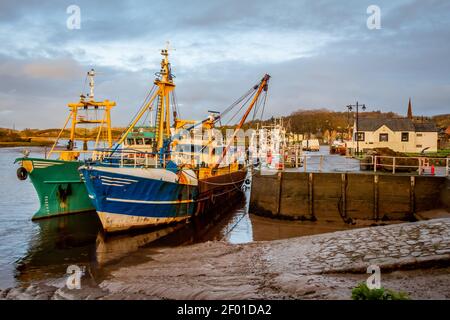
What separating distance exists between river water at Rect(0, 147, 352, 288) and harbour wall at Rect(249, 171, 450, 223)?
85 cm

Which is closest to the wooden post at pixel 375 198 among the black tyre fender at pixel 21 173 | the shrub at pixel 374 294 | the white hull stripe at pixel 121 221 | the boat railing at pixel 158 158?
the boat railing at pixel 158 158

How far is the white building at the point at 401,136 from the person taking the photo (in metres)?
53.3

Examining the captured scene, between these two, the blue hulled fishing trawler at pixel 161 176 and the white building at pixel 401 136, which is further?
the white building at pixel 401 136

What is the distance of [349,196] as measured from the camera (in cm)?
1706

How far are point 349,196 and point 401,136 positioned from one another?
135 feet

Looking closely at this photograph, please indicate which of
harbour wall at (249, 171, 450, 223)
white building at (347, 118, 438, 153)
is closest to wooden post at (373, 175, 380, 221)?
harbour wall at (249, 171, 450, 223)

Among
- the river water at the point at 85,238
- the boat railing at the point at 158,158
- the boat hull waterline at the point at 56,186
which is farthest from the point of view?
the boat railing at the point at 158,158

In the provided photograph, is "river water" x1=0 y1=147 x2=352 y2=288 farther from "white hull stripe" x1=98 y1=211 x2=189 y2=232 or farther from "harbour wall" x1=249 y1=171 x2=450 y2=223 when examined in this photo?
"harbour wall" x1=249 y1=171 x2=450 y2=223

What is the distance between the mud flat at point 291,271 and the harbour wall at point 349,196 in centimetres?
526

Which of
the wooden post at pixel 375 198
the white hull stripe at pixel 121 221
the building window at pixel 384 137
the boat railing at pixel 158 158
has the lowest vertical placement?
the white hull stripe at pixel 121 221

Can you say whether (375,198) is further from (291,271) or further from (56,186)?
(56,186)

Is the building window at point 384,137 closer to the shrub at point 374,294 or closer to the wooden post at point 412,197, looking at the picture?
the wooden post at point 412,197

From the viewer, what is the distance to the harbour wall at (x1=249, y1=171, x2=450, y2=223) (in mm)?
16125

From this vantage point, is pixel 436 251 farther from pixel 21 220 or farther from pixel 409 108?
pixel 409 108
